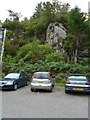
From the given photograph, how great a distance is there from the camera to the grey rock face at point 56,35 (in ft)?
78.3

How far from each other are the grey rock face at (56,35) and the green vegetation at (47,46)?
1.40 metres

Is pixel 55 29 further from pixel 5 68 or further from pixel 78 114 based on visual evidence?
pixel 78 114

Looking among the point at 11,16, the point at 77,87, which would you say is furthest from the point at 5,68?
the point at 11,16

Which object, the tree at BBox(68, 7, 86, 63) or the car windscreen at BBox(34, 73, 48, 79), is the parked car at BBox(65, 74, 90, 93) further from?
the tree at BBox(68, 7, 86, 63)

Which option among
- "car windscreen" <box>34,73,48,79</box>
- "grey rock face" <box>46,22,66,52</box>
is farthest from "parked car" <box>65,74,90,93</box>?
"grey rock face" <box>46,22,66,52</box>

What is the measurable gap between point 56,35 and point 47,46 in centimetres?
411

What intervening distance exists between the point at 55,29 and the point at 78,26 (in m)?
7.87

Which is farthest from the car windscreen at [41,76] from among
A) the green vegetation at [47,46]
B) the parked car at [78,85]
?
the green vegetation at [47,46]

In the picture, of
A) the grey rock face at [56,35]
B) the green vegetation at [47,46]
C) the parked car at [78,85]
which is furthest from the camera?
the grey rock face at [56,35]

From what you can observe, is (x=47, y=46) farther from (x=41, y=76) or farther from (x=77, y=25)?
(x=41, y=76)

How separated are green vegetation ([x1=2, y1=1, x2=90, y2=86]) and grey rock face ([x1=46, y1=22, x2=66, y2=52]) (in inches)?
55.2

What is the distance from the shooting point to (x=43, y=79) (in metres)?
9.33

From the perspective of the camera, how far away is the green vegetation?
15.9m

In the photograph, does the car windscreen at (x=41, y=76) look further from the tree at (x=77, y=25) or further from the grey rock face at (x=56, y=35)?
the grey rock face at (x=56, y=35)
